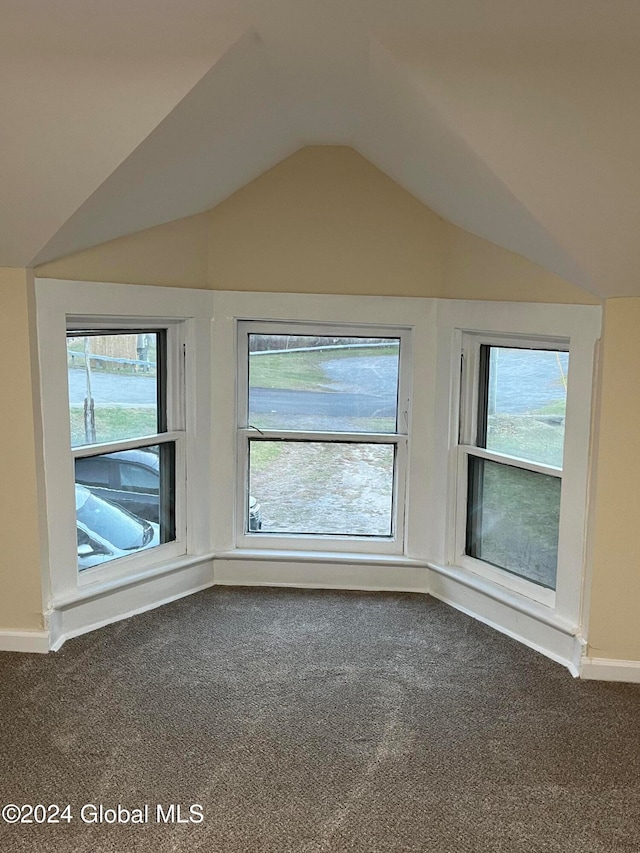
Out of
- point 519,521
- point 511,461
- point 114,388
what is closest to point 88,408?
point 114,388

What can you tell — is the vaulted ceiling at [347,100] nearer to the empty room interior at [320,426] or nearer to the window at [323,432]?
the empty room interior at [320,426]

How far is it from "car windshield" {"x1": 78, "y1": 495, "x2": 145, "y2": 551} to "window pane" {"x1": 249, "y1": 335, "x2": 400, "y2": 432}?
782mm

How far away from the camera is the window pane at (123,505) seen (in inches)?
138

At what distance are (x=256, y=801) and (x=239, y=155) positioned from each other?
2343 mm

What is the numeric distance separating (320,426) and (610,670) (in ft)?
5.69

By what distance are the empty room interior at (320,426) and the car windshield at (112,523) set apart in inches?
0.8

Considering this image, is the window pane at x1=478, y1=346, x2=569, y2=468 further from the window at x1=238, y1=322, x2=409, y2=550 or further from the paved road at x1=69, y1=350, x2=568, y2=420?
A: the window at x1=238, y1=322, x2=409, y2=550

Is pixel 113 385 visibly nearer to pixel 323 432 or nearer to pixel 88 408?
pixel 88 408

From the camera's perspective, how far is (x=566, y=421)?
314 centimetres

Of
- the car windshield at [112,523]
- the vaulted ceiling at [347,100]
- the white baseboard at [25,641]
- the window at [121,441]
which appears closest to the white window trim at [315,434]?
the window at [121,441]

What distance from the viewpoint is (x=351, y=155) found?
11.7 ft

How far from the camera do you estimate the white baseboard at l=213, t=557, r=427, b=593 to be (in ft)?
12.8

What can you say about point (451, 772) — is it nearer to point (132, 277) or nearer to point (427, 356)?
point (427, 356)

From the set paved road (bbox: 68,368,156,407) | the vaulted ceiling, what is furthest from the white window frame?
the vaulted ceiling
